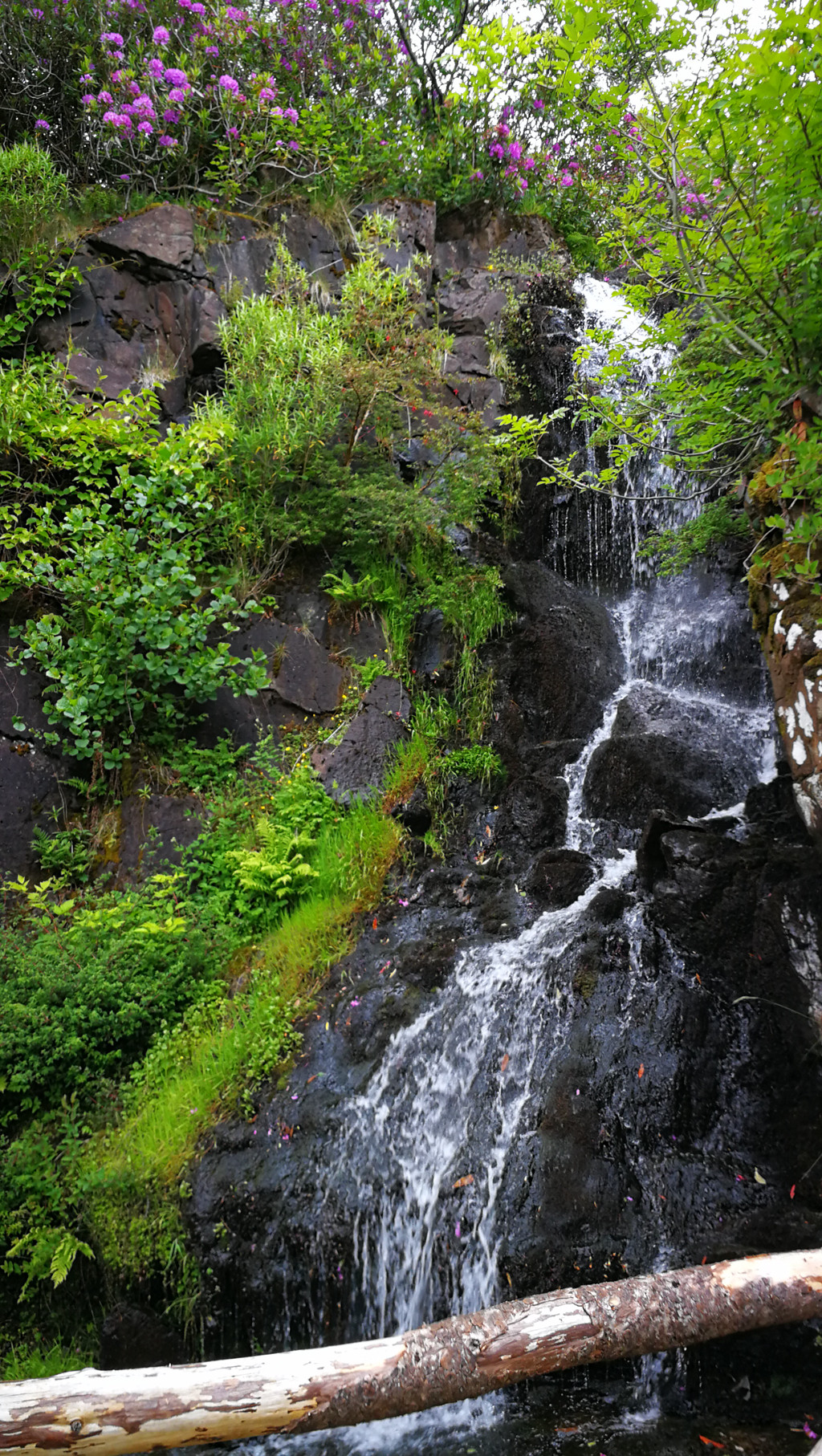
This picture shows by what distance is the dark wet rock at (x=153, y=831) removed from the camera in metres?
5.43

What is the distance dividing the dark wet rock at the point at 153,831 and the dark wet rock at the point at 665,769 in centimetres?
304

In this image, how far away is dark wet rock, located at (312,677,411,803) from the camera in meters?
6.00

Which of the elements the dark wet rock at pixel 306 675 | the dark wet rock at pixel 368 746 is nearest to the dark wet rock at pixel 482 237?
the dark wet rock at pixel 306 675

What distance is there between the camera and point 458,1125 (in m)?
3.79

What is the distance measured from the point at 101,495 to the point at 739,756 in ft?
17.4

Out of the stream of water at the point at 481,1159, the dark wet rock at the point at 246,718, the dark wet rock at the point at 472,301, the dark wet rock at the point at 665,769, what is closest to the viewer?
the stream of water at the point at 481,1159

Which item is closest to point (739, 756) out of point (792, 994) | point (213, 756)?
point (792, 994)

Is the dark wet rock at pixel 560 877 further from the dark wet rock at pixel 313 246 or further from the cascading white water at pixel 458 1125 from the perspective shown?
the dark wet rock at pixel 313 246

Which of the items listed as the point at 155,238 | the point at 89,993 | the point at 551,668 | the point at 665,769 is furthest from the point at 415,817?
the point at 155,238

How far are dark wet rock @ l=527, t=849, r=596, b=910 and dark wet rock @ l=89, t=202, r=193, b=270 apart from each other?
23.5ft

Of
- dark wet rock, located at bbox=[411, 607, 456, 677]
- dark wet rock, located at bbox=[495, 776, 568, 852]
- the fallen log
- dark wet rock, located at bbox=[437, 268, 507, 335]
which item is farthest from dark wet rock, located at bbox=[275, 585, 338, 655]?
the fallen log

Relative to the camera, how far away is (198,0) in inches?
319

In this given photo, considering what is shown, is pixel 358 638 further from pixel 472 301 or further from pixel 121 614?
pixel 472 301

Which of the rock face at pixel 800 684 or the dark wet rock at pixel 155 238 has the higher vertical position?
the dark wet rock at pixel 155 238
